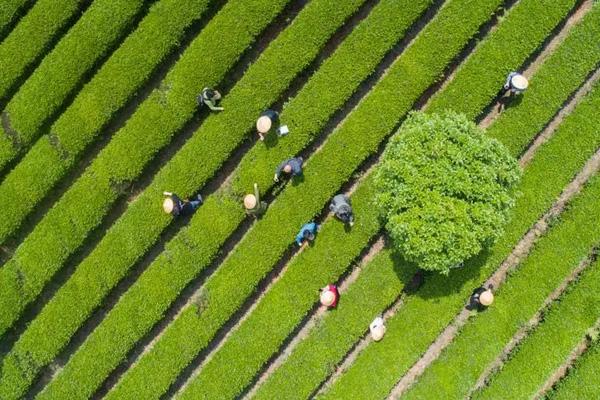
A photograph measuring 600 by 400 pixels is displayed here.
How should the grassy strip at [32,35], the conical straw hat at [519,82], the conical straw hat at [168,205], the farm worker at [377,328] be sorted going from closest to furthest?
the conical straw hat at [519,82] → the conical straw hat at [168,205] → the farm worker at [377,328] → the grassy strip at [32,35]

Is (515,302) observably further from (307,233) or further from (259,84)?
(259,84)

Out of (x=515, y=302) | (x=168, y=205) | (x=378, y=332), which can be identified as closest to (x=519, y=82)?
(x=515, y=302)

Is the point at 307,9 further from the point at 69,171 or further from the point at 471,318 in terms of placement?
the point at 471,318

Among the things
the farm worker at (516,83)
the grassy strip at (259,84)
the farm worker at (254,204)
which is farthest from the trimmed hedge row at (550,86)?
the farm worker at (254,204)

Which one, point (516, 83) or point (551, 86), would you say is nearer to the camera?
point (516, 83)

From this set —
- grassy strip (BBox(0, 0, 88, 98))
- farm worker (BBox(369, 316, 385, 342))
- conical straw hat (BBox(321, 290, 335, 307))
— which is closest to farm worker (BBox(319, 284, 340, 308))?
conical straw hat (BBox(321, 290, 335, 307))

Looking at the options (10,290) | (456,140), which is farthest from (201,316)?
(456,140)

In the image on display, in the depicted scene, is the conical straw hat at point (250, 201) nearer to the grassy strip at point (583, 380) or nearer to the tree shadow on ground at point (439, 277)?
the tree shadow on ground at point (439, 277)
